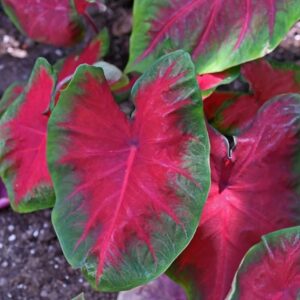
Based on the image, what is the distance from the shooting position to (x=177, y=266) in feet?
4.09

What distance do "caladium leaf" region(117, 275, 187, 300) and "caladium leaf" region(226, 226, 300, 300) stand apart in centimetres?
31

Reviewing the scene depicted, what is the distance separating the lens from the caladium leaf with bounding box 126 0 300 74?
4.10ft

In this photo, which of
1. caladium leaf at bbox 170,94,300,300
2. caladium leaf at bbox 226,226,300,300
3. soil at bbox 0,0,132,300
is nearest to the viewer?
caladium leaf at bbox 226,226,300,300

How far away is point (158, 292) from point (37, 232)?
1.32 feet

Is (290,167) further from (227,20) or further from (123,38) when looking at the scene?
(123,38)

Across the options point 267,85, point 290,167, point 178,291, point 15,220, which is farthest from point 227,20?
point 15,220

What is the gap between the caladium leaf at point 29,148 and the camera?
56.2 inches

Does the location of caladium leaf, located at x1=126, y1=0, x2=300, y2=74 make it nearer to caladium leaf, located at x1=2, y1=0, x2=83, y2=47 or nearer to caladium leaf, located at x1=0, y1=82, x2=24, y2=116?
caladium leaf, located at x1=2, y1=0, x2=83, y2=47

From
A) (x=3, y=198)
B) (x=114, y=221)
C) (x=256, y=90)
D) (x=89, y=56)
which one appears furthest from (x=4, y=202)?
(x=256, y=90)

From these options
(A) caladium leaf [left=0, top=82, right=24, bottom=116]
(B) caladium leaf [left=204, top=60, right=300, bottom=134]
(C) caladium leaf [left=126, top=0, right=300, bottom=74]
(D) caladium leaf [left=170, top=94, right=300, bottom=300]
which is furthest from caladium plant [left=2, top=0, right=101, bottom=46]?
(D) caladium leaf [left=170, top=94, right=300, bottom=300]

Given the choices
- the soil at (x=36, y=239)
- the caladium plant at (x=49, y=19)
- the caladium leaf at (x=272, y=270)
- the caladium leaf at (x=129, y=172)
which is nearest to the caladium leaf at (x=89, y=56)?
the caladium plant at (x=49, y=19)

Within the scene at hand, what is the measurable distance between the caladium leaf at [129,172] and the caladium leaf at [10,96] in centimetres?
47

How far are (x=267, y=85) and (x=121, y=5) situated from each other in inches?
23.7

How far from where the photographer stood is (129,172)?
1.19m
